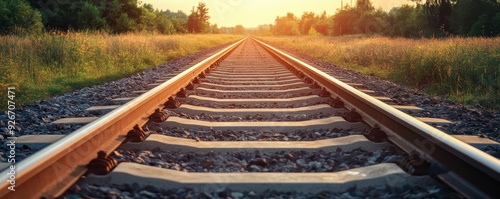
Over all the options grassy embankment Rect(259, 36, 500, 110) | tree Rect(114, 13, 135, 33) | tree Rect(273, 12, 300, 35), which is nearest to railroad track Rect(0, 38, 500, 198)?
grassy embankment Rect(259, 36, 500, 110)

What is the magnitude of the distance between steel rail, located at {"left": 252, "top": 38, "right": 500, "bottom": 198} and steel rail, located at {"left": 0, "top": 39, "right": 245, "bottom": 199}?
1.94m

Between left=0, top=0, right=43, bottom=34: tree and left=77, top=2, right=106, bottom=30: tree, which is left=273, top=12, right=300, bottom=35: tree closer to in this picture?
left=77, top=2, right=106, bottom=30: tree

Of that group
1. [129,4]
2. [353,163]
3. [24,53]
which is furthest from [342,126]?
[129,4]

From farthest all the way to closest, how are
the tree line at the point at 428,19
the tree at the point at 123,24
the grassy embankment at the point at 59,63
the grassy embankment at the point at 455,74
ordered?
1. the tree line at the point at 428,19
2. the tree at the point at 123,24
3. the grassy embankment at the point at 455,74
4. the grassy embankment at the point at 59,63

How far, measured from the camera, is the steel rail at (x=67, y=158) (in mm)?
1979

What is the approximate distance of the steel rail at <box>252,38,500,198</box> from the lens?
2.04m

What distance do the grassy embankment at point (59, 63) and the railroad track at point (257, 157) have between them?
2835 mm

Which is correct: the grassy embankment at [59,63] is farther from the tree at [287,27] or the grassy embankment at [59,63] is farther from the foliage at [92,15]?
the tree at [287,27]

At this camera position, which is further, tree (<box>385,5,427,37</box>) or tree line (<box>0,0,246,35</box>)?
tree (<box>385,5,427,37</box>)

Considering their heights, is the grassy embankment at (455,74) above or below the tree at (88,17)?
below

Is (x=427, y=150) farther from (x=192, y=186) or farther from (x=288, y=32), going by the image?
(x=288, y=32)

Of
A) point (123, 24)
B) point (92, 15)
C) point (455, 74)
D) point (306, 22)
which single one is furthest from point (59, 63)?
point (306, 22)

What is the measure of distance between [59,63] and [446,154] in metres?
9.03

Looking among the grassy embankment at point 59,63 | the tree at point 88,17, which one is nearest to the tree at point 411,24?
Result: the tree at point 88,17
